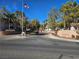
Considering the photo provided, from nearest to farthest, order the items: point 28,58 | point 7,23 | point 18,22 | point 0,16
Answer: point 28,58
point 0,16
point 7,23
point 18,22

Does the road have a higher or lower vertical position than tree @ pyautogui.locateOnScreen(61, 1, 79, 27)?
lower

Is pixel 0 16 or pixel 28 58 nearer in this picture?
pixel 28 58

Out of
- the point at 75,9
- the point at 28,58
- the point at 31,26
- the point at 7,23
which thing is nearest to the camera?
the point at 28,58

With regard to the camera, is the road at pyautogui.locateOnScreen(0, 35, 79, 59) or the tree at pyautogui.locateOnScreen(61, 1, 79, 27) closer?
the road at pyautogui.locateOnScreen(0, 35, 79, 59)

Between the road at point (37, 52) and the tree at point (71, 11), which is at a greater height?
the tree at point (71, 11)

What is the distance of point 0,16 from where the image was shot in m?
78.3

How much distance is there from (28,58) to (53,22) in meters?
82.7

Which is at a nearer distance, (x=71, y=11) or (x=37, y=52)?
(x=37, y=52)

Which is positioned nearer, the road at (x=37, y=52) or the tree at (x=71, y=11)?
the road at (x=37, y=52)

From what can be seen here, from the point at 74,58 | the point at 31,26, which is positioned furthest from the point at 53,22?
the point at 74,58

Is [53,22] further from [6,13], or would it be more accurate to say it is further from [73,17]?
[73,17]

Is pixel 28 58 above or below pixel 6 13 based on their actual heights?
below

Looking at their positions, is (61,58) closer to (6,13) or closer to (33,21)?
(6,13)

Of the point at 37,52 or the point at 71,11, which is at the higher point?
the point at 71,11
